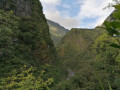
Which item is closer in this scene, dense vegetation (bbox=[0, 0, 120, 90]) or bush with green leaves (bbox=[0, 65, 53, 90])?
bush with green leaves (bbox=[0, 65, 53, 90])

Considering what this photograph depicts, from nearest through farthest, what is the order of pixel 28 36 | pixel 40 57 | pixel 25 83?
pixel 25 83, pixel 28 36, pixel 40 57

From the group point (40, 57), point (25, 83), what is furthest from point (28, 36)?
point (25, 83)

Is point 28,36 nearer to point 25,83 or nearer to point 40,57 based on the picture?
point 40,57

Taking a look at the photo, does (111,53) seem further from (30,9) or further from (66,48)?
(66,48)

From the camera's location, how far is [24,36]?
72.9 feet

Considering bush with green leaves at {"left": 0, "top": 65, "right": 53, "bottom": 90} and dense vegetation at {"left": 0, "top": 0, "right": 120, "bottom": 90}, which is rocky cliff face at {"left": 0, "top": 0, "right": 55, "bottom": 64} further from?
bush with green leaves at {"left": 0, "top": 65, "right": 53, "bottom": 90}

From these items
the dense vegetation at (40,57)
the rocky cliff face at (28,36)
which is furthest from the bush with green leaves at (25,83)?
the rocky cliff face at (28,36)

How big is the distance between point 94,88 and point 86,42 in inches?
3776

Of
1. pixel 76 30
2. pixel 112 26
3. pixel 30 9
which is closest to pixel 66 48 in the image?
pixel 76 30

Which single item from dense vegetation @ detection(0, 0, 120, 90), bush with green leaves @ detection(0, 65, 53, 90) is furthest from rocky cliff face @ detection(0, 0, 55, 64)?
bush with green leaves @ detection(0, 65, 53, 90)

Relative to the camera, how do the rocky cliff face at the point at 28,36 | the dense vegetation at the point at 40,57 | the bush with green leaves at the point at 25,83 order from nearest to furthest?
the bush with green leaves at the point at 25,83 → the dense vegetation at the point at 40,57 → the rocky cliff face at the point at 28,36

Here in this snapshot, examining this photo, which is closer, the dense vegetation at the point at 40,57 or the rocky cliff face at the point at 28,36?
the dense vegetation at the point at 40,57

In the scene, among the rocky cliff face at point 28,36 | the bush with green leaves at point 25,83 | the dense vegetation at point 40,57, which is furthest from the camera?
the rocky cliff face at point 28,36

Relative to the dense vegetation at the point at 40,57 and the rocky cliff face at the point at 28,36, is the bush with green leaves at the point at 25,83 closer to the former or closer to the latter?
the dense vegetation at the point at 40,57
